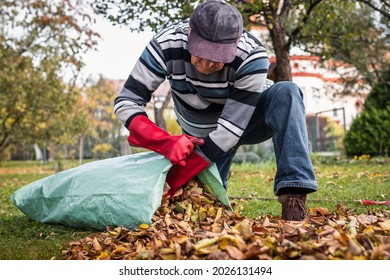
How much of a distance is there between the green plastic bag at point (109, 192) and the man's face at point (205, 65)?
0.52m

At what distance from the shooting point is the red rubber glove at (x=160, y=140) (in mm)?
2744

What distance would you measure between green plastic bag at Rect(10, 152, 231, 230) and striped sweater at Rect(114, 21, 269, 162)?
0.89 ft

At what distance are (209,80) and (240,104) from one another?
22cm

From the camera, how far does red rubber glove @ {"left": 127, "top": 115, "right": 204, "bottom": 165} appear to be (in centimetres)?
274

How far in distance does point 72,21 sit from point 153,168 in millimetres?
8126

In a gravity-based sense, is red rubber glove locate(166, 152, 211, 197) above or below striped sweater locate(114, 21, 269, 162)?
below

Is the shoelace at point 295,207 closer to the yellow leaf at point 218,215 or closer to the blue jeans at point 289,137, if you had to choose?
the blue jeans at point 289,137

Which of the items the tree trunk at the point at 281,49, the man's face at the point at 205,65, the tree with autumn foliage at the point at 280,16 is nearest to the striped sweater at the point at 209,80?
the man's face at the point at 205,65

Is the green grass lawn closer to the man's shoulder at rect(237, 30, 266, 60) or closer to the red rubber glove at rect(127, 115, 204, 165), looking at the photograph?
the red rubber glove at rect(127, 115, 204, 165)

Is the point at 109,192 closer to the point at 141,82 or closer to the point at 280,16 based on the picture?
the point at 141,82

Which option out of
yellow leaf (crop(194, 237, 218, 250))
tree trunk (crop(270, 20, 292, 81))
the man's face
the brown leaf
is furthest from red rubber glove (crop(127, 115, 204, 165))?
tree trunk (crop(270, 20, 292, 81))

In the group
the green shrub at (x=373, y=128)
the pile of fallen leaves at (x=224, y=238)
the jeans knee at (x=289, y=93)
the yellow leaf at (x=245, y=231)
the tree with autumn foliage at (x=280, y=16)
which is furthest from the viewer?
the green shrub at (x=373, y=128)

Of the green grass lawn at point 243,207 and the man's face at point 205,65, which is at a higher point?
the man's face at point 205,65

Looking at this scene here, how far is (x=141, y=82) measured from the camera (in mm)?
2842
